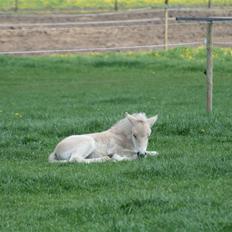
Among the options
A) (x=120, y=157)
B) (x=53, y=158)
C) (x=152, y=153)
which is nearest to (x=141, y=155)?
(x=152, y=153)

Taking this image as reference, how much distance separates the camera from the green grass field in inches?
2008

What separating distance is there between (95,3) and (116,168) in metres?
42.6

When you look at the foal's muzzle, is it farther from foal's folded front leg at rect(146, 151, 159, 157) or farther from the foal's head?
foal's folded front leg at rect(146, 151, 159, 157)

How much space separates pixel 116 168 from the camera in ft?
37.2

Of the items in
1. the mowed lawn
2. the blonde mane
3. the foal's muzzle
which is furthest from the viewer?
the blonde mane

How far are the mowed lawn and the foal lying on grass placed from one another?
31cm

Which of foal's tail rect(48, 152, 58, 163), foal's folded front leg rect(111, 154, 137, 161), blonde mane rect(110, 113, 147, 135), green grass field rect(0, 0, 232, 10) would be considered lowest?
green grass field rect(0, 0, 232, 10)

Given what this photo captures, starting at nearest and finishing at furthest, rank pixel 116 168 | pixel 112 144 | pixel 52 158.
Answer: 1. pixel 116 168
2. pixel 52 158
3. pixel 112 144

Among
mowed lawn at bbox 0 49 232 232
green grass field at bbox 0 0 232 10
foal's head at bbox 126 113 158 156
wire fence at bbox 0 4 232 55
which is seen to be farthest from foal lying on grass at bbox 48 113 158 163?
green grass field at bbox 0 0 232 10

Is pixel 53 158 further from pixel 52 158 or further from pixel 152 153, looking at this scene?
pixel 152 153

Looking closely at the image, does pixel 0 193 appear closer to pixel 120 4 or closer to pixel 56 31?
pixel 56 31

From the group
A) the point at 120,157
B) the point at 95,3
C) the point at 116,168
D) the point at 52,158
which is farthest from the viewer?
the point at 95,3

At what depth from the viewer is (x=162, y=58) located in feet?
101

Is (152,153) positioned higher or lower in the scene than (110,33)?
higher
